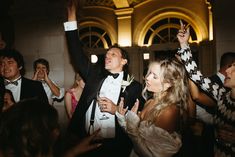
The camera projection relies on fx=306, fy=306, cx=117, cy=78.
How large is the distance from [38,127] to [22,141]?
11 centimetres

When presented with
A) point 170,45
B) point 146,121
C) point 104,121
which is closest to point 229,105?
point 146,121

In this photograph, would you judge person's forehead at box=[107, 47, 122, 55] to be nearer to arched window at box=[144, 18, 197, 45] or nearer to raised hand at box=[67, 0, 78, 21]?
→ raised hand at box=[67, 0, 78, 21]

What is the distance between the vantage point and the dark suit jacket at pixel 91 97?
345 cm

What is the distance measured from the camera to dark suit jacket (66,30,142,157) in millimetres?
3447

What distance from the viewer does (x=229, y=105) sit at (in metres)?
2.87

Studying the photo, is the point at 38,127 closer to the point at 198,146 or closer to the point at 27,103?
the point at 27,103

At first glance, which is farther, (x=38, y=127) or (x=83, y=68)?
(x=83, y=68)

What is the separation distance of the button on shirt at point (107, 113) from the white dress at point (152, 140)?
843 millimetres

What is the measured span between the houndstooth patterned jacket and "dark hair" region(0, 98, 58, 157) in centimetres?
182

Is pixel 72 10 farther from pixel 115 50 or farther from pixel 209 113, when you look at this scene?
pixel 209 113

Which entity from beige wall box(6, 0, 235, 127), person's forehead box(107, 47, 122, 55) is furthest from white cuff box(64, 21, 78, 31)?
beige wall box(6, 0, 235, 127)

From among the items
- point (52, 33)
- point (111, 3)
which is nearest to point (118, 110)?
point (52, 33)

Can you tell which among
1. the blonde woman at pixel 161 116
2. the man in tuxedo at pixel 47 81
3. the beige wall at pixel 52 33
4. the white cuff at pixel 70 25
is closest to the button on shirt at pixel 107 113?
the blonde woman at pixel 161 116

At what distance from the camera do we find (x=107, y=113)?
3428 millimetres
